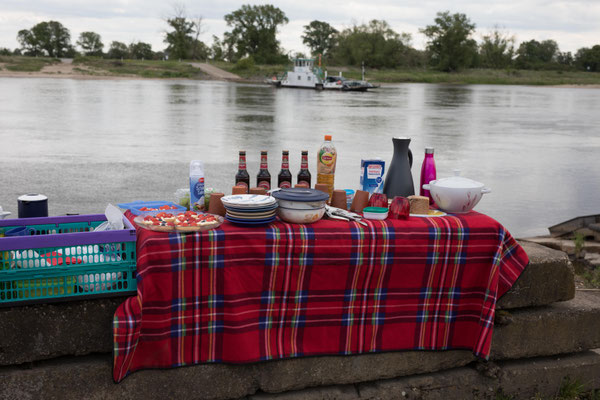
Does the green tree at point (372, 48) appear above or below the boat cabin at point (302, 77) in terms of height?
above

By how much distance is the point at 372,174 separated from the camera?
11.3 ft

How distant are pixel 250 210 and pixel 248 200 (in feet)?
0.25

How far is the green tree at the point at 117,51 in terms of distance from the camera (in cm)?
9912

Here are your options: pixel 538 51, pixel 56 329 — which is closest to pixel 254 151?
pixel 56 329

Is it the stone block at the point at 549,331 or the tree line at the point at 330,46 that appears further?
the tree line at the point at 330,46

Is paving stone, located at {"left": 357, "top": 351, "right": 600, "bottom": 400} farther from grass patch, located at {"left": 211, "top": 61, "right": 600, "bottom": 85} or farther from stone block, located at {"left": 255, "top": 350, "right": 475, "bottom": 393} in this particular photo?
grass patch, located at {"left": 211, "top": 61, "right": 600, "bottom": 85}

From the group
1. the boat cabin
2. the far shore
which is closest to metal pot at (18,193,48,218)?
the boat cabin

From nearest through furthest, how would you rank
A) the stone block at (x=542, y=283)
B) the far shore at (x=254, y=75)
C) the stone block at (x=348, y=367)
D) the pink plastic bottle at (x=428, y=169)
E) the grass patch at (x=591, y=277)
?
the stone block at (x=348, y=367) → the stone block at (x=542, y=283) → the pink plastic bottle at (x=428, y=169) → the grass patch at (x=591, y=277) → the far shore at (x=254, y=75)

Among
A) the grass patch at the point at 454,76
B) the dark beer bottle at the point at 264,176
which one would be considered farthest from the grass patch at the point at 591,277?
the grass patch at the point at 454,76

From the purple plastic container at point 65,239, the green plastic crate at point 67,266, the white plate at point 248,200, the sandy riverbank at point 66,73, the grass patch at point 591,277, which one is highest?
the sandy riverbank at point 66,73

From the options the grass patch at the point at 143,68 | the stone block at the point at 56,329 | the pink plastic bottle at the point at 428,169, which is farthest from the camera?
the grass patch at the point at 143,68

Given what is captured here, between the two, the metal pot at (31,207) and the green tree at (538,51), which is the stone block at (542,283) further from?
the green tree at (538,51)

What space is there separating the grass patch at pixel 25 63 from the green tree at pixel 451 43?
200 feet

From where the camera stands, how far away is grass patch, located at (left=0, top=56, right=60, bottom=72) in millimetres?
67938
